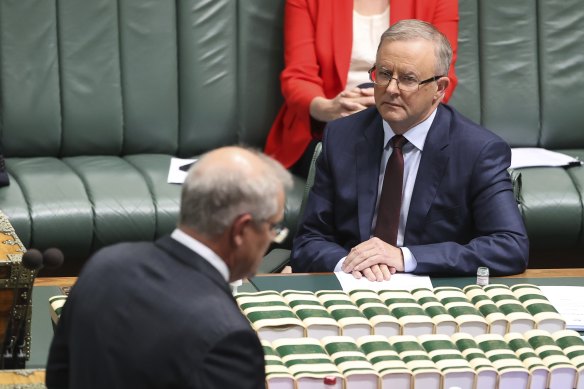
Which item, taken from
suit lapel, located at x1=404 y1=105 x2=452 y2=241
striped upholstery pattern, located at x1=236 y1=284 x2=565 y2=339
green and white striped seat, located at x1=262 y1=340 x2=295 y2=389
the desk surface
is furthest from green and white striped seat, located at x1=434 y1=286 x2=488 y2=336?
suit lapel, located at x1=404 y1=105 x2=452 y2=241

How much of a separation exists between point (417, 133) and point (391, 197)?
202 mm

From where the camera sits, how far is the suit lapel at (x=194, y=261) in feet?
5.80

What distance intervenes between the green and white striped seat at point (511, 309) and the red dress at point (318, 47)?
6.83ft

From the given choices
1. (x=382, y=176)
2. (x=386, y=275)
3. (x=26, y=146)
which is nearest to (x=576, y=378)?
(x=386, y=275)

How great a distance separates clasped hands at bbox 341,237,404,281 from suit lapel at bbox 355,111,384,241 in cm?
23

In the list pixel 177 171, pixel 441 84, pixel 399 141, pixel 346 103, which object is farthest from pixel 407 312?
A: pixel 177 171

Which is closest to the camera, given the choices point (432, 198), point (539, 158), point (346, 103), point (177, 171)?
point (432, 198)

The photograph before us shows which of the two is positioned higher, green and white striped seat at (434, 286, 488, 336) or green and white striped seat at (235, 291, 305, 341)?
green and white striped seat at (235, 291, 305, 341)

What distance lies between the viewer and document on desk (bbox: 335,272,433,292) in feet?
9.43

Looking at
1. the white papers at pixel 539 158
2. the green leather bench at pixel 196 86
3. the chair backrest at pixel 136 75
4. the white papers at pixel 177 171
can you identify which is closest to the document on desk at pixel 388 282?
the green leather bench at pixel 196 86

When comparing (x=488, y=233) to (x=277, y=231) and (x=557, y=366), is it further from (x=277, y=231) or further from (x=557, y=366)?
(x=277, y=231)

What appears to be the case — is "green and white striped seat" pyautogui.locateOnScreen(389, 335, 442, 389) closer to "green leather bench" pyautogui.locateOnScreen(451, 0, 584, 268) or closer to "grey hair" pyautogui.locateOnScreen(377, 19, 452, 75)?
"grey hair" pyautogui.locateOnScreen(377, 19, 452, 75)

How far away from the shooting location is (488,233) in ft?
10.6

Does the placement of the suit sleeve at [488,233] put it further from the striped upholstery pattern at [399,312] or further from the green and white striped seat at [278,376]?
the green and white striped seat at [278,376]
